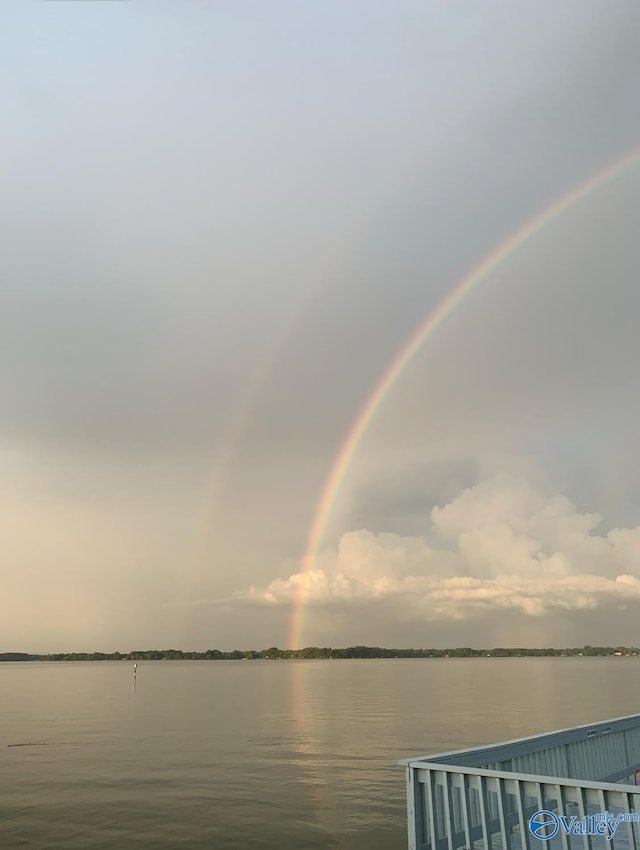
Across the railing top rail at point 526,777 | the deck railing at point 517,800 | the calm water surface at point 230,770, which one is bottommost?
the calm water surface at point 230,770

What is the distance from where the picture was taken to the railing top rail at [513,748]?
670 cm

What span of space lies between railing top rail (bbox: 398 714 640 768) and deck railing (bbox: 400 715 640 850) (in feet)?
0.03

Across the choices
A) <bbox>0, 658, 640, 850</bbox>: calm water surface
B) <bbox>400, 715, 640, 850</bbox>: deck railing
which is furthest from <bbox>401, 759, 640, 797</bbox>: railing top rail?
<bbox>0, 658, 640, 850</bbox>: calm water surface

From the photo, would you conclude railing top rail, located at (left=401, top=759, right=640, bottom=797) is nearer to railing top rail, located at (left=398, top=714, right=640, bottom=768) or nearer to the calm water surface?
railing top rail, located at (left=398, top=714, right=640, bottom=768)

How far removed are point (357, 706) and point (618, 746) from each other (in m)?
40.0

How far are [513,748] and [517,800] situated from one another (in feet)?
5.25

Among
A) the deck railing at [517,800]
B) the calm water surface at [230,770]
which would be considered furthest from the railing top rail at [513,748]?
the calm water surface at [230,770]

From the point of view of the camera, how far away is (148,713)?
45594 millimetres

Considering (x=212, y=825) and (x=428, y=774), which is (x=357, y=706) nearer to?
(x=212, y=825)

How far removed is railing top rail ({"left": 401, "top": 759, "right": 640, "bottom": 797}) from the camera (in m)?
5.41

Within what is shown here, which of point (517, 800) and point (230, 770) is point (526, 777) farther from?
point (230, 770)

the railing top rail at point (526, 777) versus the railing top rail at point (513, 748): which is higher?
the railing top rail at point (526, 777)

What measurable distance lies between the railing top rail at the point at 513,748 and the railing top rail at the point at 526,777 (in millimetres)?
30

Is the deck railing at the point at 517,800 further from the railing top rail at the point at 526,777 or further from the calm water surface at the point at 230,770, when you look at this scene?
the calm water surface at the point at 230,770
